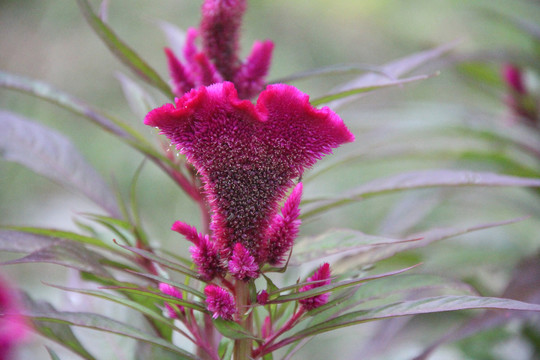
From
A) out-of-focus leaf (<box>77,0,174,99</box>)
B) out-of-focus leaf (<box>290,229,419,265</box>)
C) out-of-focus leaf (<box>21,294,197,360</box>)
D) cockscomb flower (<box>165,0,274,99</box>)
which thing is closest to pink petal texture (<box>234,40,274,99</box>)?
cockscomb flower (<box>165,0,274,99</box>)

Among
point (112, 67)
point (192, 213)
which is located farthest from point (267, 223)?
point (112, 67)

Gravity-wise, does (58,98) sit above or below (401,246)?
above

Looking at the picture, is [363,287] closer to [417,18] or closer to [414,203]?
[414,203]

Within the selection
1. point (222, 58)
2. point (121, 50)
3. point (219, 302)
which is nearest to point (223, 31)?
point (222, 58)

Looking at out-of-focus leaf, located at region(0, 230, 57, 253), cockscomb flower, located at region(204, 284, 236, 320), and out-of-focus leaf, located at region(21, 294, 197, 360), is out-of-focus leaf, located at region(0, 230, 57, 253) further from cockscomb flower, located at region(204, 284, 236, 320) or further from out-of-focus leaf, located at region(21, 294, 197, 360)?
cockscomb flower, located at region(204, 284, 236, 320)

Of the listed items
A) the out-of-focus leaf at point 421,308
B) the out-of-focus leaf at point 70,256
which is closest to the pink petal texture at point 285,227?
the out-of-focus leaf at point 421,308

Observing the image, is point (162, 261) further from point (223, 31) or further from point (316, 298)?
point (223, 31)
